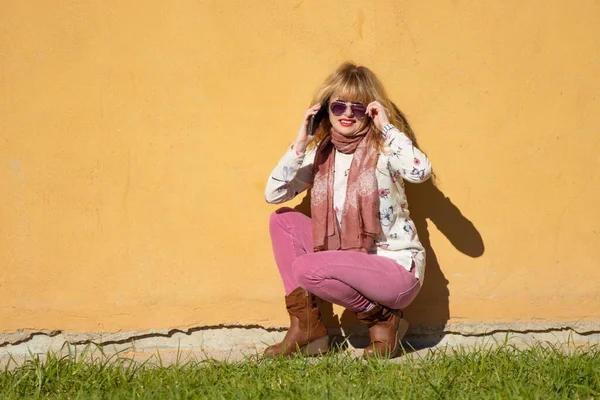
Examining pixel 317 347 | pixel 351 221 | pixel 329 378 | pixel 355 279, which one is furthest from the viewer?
pixel 317 347

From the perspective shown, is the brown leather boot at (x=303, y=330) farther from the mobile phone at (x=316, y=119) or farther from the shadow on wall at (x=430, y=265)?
the mobile phone at (x=316, y=119)

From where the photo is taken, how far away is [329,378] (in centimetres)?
300

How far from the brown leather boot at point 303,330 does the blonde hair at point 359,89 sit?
80cm

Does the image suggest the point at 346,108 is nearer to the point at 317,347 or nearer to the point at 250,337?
the point at 317,347

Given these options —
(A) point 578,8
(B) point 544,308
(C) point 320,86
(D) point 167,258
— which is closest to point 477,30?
(A) point 578,8

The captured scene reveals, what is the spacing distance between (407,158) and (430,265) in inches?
28.9

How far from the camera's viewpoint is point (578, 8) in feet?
11.7

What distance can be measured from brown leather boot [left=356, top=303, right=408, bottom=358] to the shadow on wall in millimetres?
328

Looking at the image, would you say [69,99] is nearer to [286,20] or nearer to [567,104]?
[286,20]

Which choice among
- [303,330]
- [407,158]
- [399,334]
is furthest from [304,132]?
[399,334]

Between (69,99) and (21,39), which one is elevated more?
(21,39)

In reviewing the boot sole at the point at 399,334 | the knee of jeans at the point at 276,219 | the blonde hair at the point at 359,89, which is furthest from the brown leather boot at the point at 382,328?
the blonde hair at the point at 359,89

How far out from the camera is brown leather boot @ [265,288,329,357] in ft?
11.2

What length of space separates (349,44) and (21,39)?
1.64 meters
